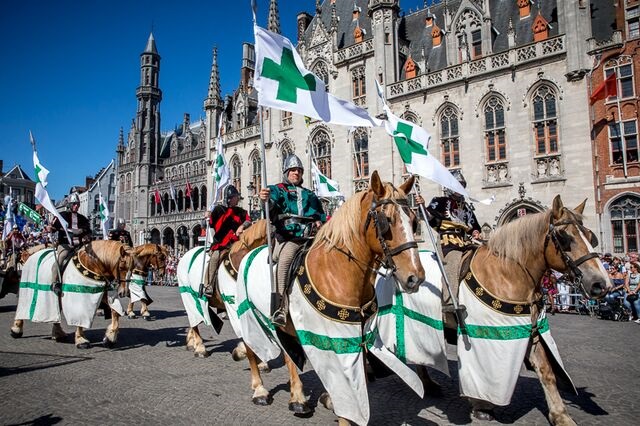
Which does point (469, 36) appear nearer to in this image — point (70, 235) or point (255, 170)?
point (255, 170)

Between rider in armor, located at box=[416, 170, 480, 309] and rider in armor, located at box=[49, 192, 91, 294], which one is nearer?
rider in armor, located at box=[416, 170, 480, 309]

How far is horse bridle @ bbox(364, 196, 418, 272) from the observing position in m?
3.14

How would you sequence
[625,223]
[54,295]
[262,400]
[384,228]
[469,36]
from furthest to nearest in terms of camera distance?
[469,36], [625,223], [54,295], [262,400], [384,228]

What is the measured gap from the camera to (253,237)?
19.1 ft

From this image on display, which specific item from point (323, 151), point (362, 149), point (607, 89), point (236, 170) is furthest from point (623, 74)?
point (236, 170)

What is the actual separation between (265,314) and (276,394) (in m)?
1.46

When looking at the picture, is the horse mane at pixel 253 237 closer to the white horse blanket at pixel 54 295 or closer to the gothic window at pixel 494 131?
the white horse blanket at pixel 54 295

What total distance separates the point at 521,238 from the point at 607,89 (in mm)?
17188

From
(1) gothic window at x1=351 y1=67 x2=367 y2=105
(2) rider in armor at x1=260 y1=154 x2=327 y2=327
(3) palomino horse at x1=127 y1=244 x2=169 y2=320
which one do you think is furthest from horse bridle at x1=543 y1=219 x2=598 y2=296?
(1) gothic window at x1=351 y1=67 x2=367 y2=105

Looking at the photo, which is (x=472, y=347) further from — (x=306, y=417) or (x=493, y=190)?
(x=493, y=190)

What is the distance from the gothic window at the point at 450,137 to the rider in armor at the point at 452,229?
52.9 ft

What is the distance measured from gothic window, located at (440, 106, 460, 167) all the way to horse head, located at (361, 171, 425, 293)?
1943 centimetres

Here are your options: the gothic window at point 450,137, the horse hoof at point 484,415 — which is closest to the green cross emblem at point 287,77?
the horse hoof at point 484,415

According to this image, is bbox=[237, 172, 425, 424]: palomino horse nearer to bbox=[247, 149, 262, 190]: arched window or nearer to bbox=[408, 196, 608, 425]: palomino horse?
bbox=[408, 196, 608, 425]: palomino horse
